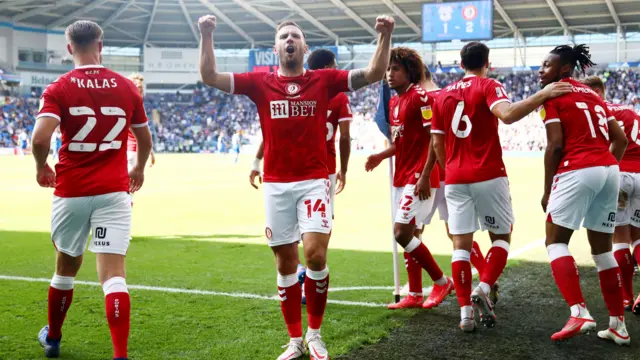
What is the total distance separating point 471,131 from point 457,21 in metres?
38.7

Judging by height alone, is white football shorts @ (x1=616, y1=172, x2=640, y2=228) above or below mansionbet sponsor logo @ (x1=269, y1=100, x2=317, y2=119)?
below

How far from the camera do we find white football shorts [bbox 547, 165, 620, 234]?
15.9ft

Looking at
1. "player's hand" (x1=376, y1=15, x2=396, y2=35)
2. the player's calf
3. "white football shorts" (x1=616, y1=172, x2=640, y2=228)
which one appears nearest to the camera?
the player's calf

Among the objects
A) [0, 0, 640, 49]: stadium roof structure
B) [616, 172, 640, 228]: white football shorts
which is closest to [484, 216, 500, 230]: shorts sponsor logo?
[616, 172, 640, 228]: white football shorts

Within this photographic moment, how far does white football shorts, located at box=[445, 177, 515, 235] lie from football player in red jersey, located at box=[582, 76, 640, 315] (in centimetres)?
128

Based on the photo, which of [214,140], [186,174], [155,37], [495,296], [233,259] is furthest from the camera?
[155,37]

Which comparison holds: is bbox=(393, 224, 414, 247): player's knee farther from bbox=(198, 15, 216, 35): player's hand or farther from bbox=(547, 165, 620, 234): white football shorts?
bbox=(198, 15, 216, 35): player's hand

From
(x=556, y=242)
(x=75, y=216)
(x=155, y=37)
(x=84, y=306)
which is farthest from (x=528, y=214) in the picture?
(x=155, y=37)

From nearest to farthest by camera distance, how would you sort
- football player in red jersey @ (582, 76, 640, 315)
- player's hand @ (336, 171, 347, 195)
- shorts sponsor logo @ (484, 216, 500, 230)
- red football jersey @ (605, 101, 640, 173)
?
1. shorts sponsor logo @ (484, 216, 500, 230)
2. football player in red jersey @ (582, 76, 640, 315)
3. red football jersey @ (605, 101, 640, 173)
4. player's hand @ (336, 171, 347, 195)

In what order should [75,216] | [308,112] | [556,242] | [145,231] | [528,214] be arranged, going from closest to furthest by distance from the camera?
1. [75,216]
2. [308,112]
3. [556,242]
4. [145,231]
5. [528,214]

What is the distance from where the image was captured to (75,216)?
14.0ft

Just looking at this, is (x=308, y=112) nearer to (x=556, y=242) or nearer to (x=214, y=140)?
(x=556, y=242)

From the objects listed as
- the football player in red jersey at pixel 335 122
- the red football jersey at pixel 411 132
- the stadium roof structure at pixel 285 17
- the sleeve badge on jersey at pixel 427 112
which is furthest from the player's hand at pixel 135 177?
the stadium roof structure at pixel 285 17

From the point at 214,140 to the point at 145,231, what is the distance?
45.4 m
